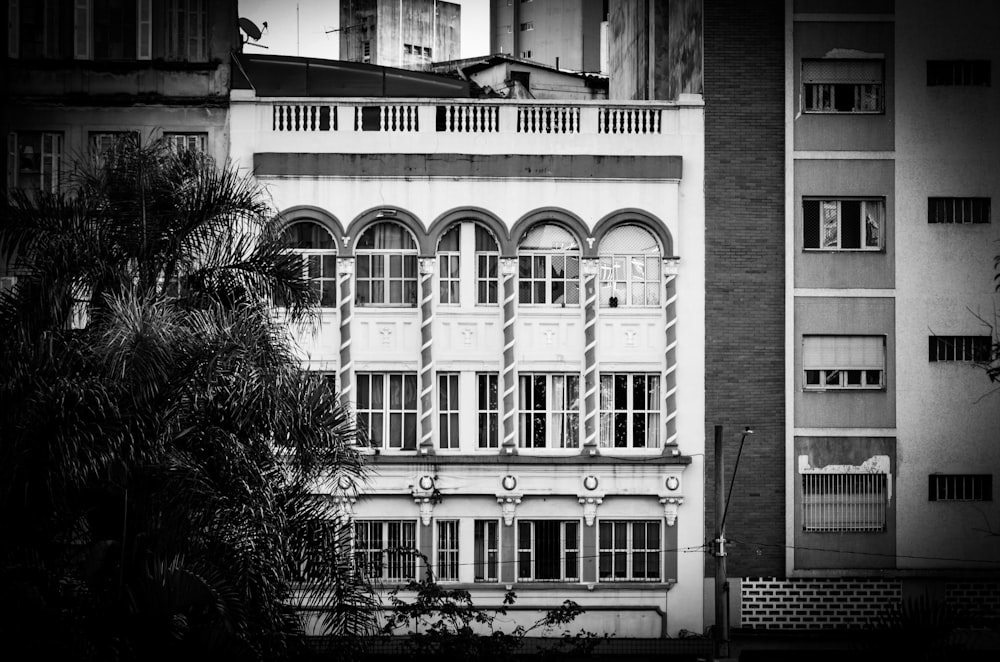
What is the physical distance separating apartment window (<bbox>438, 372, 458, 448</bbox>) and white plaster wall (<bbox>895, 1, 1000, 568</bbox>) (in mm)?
10431

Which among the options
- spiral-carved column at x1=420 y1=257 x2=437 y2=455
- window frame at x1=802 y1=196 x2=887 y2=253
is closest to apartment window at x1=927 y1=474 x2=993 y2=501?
window frame at x1=802 y1=196 x2=887 y2=253

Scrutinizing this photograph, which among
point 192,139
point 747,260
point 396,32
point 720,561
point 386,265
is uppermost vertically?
point 396,32

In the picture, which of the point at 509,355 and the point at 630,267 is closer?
the point at 509,355

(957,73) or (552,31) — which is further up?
(552,31)

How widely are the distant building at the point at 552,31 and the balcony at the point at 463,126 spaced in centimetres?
3181

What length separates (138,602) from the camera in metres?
13.2

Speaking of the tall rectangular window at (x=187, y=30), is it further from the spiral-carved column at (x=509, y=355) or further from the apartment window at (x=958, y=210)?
the apartment window at (x=958, y=210)

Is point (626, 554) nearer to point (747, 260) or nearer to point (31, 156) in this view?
point (747, 260)

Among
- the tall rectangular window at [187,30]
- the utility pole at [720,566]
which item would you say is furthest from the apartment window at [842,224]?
the tall rectangular window at [187,30]

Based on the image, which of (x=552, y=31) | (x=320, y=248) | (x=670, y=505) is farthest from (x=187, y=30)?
(x=552, y=31)

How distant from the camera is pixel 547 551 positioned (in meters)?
30.7

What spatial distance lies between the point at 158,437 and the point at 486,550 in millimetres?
17698

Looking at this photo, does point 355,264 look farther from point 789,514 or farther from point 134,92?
point 789,514

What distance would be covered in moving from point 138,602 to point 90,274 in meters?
3.99
